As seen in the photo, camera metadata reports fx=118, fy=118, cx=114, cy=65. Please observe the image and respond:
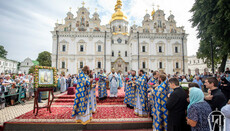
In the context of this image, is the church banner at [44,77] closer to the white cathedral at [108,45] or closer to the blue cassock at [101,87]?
the blue cassock at [101,87]

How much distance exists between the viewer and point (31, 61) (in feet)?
192

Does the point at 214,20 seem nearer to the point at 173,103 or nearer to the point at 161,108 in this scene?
the point at 161,108

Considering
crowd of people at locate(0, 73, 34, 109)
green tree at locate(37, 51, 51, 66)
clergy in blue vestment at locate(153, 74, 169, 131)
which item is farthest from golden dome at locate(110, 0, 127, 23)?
clergy in blue vestment at locate(153, 74, 169, 131)

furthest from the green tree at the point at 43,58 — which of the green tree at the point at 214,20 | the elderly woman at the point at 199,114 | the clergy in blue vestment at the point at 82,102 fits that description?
the elderly woman at the point at 199,114

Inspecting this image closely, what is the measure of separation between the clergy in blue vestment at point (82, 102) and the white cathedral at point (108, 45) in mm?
23536

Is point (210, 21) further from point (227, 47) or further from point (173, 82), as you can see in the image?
point (173, 82)

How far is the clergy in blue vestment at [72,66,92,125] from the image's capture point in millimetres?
4387

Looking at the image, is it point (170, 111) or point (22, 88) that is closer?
point (170, 111)

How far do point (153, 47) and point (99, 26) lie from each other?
14305mm

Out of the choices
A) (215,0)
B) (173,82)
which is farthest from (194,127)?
(215,0)

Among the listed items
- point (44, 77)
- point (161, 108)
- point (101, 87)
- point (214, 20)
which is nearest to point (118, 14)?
point (214, 20)

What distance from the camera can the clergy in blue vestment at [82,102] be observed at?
14.4ft

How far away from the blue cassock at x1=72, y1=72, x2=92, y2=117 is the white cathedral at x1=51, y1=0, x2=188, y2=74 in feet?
77.3

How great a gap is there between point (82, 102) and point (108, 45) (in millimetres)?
25010
